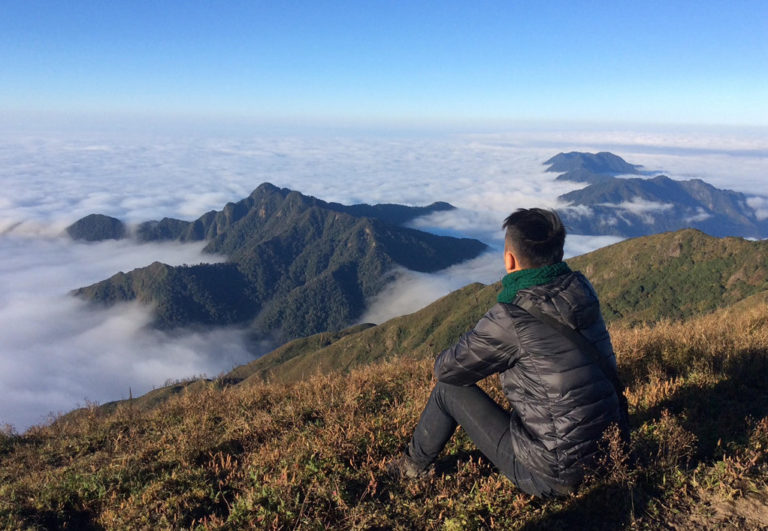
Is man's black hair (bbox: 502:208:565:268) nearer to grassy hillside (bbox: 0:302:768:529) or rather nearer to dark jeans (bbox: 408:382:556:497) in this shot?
dark jeans (bbox: 408:382:556:497)

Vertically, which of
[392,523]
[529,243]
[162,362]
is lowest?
[162,362]

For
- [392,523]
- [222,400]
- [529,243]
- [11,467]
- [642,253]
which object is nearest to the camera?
[529,243]

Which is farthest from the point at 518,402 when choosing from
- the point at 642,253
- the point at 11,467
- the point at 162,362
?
the point at 162,362

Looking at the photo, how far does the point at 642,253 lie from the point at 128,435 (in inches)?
5150

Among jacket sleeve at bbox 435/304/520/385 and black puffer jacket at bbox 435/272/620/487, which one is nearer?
black puffer jacket at bbox 435/272/620/487

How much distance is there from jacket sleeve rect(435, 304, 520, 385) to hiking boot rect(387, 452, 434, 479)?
1.00 metres

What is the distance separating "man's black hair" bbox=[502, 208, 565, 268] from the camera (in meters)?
3.12

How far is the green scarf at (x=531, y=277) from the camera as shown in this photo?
10.1 feet

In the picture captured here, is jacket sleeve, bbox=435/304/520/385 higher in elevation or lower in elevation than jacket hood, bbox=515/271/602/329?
lower

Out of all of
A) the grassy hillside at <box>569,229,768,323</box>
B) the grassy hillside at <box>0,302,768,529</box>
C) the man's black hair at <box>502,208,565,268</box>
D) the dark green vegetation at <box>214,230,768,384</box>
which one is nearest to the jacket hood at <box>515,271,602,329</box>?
the man's black hair at <box>502,208,565,268</box>

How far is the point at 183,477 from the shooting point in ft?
13.9

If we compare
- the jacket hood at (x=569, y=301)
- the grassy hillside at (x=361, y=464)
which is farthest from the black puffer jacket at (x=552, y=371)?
the grassy hillside at (x=361, y=464)

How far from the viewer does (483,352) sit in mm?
3158

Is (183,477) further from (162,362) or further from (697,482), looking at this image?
(162,362)
